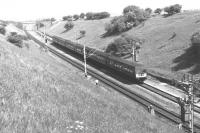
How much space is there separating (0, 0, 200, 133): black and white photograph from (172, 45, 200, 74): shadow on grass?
0.16 metres

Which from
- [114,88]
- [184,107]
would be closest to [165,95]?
[114,88]

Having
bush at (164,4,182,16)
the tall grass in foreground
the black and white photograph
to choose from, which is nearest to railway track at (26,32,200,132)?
the black and white photograph

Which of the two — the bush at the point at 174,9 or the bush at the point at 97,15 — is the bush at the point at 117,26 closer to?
the bush at the point at 174,9

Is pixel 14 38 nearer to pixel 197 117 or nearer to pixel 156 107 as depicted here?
pixel 156 107

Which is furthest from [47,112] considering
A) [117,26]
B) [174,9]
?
[174,9]

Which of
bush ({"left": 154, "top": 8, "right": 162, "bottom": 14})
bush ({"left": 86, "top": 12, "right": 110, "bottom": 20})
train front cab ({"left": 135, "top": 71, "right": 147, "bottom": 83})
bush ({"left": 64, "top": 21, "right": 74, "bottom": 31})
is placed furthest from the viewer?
bush ({"left": 64, "top": 21, "right": 74, "bottom": 31})

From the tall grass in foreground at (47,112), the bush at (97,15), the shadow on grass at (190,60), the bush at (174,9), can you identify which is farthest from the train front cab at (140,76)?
the bush at (97,15)

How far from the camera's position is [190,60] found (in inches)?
1738

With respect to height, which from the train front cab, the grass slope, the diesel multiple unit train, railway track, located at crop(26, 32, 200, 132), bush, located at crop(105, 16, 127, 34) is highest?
bush, located at crop(105, 16, 127, 34)

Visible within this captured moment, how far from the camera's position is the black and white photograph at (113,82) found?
1209 centimetres

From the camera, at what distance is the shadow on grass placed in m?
41.6

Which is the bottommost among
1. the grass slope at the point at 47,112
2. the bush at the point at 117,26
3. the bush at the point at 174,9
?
the grass slope at the point at 47,112

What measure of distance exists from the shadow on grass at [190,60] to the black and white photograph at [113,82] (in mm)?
160

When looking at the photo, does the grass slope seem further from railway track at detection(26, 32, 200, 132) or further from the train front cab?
the train front cab
